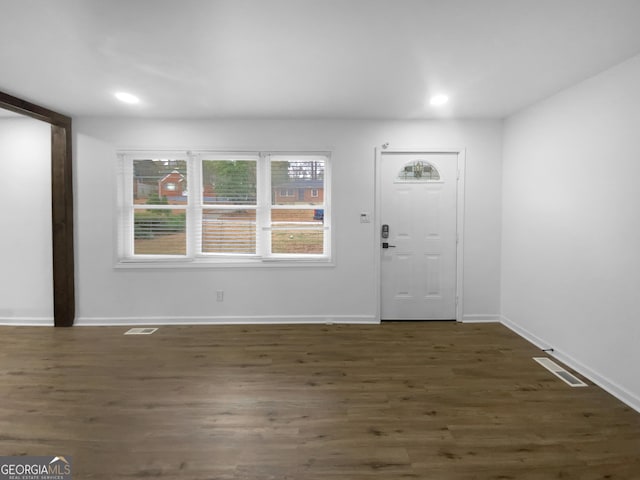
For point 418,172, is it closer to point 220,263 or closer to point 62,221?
point 220,263

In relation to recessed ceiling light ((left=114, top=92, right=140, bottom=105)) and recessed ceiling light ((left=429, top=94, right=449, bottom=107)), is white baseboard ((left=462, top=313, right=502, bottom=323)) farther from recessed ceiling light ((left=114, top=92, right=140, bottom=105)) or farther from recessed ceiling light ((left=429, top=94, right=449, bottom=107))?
recessed ceiling light ((left=114, top=92, right=140, bottom=105))

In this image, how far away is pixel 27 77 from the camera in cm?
293

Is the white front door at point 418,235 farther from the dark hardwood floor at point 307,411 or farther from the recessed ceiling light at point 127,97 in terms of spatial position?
the recessed ceiling light at point 127,97

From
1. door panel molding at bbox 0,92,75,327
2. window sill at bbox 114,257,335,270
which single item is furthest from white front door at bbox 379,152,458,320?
door panel molding at bbox 0,92,75,327

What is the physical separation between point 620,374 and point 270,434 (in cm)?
263

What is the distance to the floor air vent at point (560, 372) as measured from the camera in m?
2.77

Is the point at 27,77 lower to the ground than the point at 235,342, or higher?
higher

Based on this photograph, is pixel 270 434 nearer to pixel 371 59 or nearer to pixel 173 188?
pixel 371 59

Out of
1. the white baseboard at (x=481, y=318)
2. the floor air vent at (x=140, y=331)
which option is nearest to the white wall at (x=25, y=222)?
the floor air vent at (x=140, y=331)

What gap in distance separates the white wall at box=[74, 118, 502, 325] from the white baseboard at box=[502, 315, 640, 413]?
0.68m

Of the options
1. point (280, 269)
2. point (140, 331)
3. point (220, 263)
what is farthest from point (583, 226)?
point (140, 331)

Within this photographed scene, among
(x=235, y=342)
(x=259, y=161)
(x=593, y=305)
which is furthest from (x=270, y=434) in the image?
(x=259, y=161)

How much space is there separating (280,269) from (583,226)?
123 inches

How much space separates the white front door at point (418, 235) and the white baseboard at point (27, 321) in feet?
13.8
